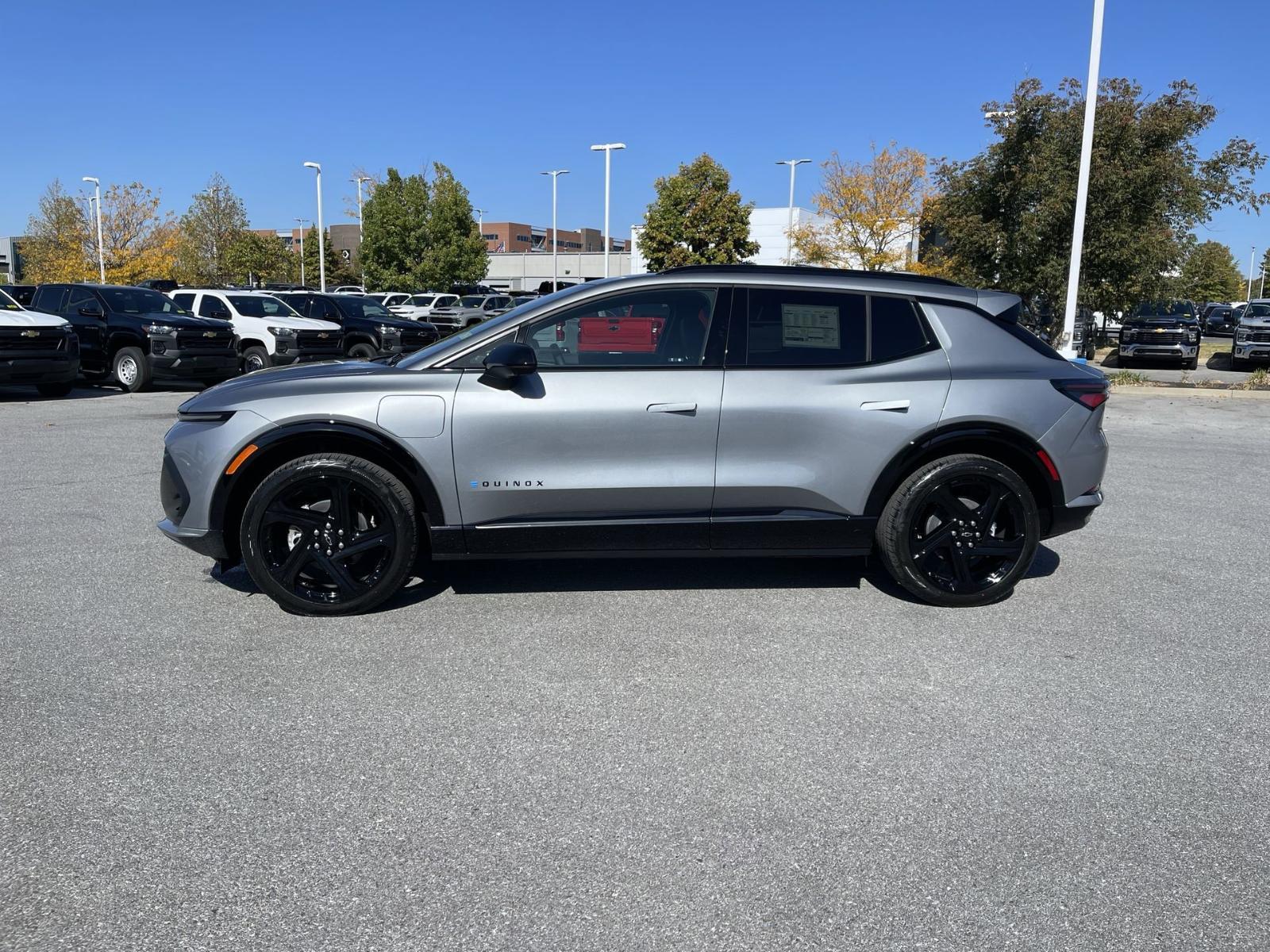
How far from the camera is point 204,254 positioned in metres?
55.5

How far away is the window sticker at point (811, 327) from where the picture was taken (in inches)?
213

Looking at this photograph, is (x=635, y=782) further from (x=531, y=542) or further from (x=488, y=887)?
(x=531, y=542)

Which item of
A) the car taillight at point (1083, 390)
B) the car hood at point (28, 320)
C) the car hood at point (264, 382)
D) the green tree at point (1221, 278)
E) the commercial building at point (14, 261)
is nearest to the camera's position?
the car hood at point (264, 382)

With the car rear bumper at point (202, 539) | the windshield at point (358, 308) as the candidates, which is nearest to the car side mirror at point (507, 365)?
the car rear bumper at point (202, 539)

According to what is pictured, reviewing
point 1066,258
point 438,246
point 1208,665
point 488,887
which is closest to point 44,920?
point 488,887

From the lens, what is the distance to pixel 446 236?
50656 mm

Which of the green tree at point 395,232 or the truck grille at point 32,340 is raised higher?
the green tree at point 395,232

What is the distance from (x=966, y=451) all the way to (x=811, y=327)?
1.08 metres

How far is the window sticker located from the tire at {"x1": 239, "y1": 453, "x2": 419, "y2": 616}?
2135 mm

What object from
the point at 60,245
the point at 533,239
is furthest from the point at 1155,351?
the point at 533,239

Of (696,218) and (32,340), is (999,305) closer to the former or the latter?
(32,340)

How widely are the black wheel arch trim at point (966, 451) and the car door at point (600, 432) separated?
93cm

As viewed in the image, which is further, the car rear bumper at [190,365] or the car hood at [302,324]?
the car hood at [302,324]

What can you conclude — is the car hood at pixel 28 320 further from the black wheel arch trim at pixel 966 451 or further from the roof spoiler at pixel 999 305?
the roof spoiler at pixel 999 305
